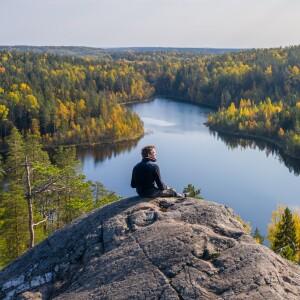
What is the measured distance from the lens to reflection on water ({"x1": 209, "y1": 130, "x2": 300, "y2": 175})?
308 ft

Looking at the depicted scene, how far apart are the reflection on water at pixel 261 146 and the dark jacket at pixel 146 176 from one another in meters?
78.9

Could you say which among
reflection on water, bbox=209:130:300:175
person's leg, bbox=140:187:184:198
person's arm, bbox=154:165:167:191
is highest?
person's arm, bbox=154:165:167:191

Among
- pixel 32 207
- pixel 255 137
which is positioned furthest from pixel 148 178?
pixel 255 137

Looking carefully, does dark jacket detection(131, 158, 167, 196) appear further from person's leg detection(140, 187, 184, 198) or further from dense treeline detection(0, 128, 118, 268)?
dense treeline detection(0, 128, 118, 268)

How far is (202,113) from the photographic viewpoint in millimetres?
159750

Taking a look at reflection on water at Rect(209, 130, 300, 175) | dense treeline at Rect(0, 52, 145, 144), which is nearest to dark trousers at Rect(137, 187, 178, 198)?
reflection on water at Rect(209, 130, 300, 175)

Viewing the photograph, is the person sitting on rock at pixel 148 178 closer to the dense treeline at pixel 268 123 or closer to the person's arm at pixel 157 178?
the person's arm at pixel 157 178

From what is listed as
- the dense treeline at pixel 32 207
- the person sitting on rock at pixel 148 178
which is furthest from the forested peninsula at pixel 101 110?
the person sitting on rock at pixel 148 178

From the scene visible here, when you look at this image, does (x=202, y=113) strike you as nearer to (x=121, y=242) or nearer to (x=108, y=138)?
(x=108, y=138)

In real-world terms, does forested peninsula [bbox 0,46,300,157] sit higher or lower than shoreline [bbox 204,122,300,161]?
higher

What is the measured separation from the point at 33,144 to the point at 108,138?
217 feet

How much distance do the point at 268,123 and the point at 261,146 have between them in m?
8.89

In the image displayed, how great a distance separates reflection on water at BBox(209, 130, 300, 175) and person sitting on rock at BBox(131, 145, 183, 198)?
78.7 meters

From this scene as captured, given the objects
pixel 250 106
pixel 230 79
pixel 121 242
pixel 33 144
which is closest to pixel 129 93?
pixel 230 79
